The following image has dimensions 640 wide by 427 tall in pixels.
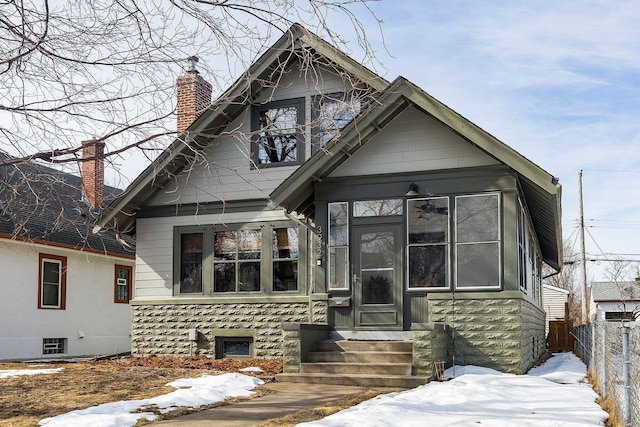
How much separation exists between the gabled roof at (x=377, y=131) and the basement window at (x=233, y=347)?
10.2 ft

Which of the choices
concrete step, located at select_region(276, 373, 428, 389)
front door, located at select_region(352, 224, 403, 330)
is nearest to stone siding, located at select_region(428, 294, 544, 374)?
front door, located at select_region(352, 224, 403, 330)

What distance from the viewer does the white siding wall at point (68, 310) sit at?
58.7 ft

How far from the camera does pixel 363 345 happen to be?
12.6 meters

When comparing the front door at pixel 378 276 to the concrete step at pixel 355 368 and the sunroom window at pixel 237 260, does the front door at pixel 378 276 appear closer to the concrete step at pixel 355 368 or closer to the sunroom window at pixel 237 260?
the concrete step at pixel 355 368

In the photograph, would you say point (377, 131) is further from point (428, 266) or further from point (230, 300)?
point (230, 300)

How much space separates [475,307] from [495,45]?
4.96m

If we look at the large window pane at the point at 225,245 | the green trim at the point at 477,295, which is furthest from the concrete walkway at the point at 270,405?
the large window pane at the point at 225,245

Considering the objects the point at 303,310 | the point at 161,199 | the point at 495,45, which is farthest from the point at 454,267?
the point at 161,199

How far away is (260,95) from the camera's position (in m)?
15.7

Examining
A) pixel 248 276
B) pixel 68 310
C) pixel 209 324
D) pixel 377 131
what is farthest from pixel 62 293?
pixel 377 131

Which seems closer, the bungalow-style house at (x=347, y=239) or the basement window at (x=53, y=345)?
the bungalow-style house at (x=347, y=239)

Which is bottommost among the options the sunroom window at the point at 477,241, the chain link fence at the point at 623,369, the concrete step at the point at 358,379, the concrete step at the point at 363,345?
the concrete step at the point at 358,379

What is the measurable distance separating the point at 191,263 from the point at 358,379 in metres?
5.99

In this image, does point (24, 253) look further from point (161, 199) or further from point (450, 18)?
point (450, 18)
